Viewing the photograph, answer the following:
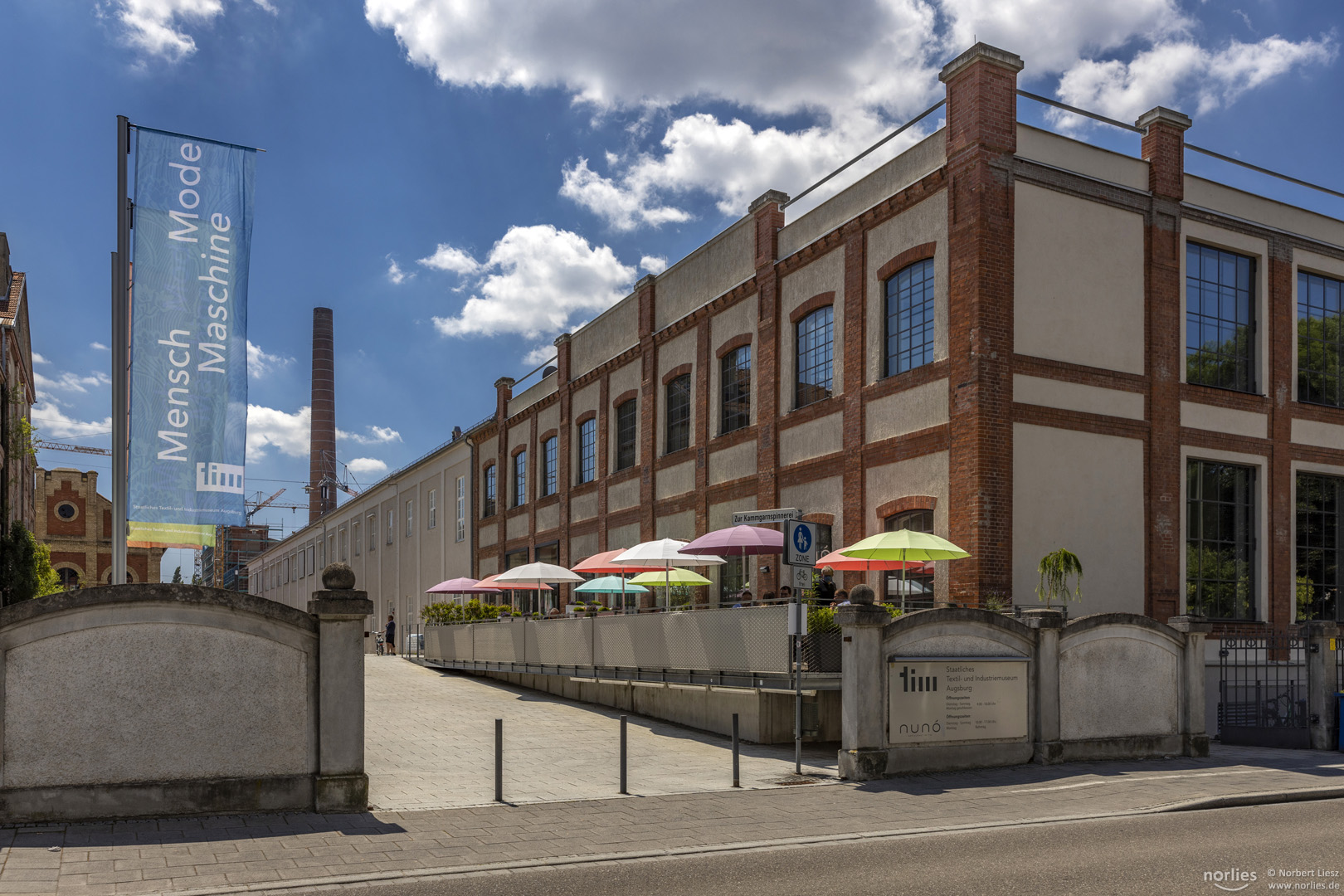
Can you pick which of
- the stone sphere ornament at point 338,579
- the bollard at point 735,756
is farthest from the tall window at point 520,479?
the stone sphere ornament at point 338,579

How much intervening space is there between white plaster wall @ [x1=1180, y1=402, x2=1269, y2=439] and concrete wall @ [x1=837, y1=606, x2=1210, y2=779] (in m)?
6.01

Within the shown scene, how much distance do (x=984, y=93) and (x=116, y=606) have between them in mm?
15149

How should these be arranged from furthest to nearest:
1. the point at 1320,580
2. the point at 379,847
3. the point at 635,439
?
the point at 635,439 → the point at 1320,580 → the point at 379,847

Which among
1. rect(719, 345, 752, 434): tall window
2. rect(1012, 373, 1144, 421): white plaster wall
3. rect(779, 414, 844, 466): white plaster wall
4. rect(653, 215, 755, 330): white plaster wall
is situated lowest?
rect(779, 414, 844, 466): white plaster wall

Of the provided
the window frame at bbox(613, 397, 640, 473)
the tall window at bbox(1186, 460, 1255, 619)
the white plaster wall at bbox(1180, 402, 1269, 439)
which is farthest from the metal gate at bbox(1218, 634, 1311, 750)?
the window frame at bbox(613, 397, 640, 473)

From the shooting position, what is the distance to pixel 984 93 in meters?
18.1

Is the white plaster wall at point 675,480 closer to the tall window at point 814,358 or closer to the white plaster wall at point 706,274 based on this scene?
the white plaster wall at point 706,274

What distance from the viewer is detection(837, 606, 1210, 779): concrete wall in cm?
1270

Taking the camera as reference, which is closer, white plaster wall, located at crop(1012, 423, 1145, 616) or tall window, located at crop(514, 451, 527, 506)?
white plaster wall, located at crop(1012, 423, 1145, 616)

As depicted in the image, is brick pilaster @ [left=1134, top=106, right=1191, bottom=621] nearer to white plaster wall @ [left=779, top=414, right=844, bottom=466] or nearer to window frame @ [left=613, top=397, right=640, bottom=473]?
white plaster wall @ [left=779, top=414, right=844, bottom=466]

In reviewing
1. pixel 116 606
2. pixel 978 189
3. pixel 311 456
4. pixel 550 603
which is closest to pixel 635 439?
pixel 550 603

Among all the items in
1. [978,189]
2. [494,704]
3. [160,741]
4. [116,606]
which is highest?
[978,189]

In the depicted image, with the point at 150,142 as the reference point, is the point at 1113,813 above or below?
below

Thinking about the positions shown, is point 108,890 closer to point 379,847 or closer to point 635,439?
point 379,847
